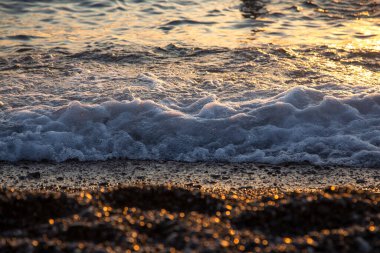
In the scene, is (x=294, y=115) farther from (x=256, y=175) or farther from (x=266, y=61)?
(x=266, y=61)

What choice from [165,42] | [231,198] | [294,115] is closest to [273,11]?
[165,42]

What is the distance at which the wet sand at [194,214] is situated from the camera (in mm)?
2770

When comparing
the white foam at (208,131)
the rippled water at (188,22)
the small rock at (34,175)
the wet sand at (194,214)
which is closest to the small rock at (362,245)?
the wet sand at (194,214)

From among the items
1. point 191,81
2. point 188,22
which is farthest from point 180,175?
point 188,22

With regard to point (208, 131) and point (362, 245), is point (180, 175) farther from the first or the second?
point (362, 245)

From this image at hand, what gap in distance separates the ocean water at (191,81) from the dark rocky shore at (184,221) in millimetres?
1113

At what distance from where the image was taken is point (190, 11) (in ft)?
31.5

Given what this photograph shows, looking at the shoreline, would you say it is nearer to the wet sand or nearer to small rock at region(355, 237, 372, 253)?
the wet sand

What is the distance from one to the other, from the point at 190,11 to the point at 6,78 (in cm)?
415

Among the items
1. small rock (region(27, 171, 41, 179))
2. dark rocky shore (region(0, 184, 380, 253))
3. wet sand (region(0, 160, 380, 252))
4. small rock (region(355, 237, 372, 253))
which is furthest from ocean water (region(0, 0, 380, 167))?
small rock (region(355, 237, 372, 253))

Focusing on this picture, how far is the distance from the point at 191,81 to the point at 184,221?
3271 millimetres

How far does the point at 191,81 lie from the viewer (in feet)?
20.0

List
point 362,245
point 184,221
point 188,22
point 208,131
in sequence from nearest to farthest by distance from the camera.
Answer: point 362,245, point 184,221, point 208,131, point 188,22

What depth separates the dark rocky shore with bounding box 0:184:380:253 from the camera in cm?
275
